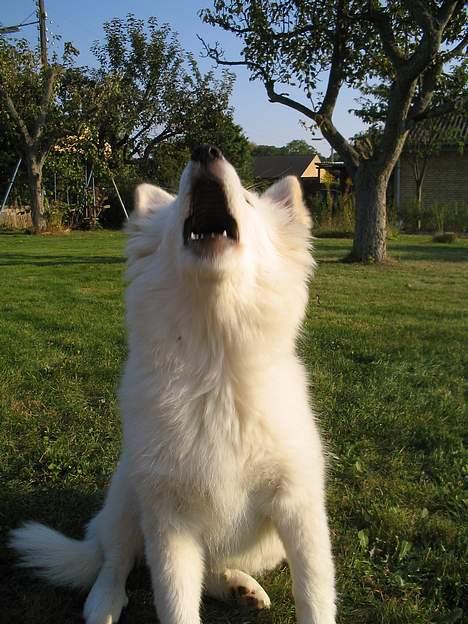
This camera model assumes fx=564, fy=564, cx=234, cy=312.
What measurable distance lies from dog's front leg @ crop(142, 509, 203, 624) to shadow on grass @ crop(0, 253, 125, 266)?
10.2 m

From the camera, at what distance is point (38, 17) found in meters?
22.4

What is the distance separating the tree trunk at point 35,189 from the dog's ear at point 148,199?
18872mm

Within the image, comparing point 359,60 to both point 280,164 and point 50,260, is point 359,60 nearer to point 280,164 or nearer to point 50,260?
point 50,260

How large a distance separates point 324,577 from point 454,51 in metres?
10.8

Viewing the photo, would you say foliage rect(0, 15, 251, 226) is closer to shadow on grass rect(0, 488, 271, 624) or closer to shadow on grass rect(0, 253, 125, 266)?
shadow on grass rect(0, 253, 125, 266)

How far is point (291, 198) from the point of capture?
2.40 metres

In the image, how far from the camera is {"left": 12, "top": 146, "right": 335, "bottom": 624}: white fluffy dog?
6.06ft

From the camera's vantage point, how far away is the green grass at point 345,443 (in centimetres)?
217

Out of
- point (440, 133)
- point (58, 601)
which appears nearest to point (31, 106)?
point (440, 133)

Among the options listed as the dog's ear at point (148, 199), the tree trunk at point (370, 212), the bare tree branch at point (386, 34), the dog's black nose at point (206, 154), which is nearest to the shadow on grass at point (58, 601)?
the dog's ear at point (148, 199)

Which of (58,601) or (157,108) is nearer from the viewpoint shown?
(58,601)

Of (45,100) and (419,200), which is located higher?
(45,100)

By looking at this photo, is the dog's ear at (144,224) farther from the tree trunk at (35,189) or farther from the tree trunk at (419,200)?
the tree trunk at (419,200)

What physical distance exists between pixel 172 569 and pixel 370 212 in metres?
9.98
